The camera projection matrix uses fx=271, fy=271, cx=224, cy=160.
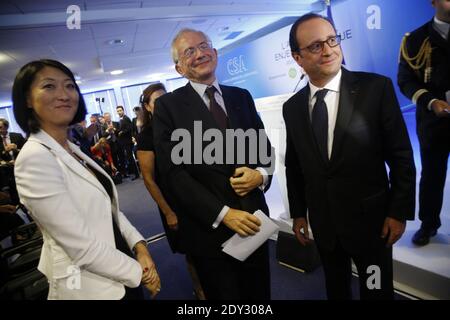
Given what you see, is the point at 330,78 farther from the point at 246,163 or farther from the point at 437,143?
the point at 437,143

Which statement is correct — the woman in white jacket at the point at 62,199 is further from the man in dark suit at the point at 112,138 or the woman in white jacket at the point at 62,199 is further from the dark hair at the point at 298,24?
the man in dark suit at the point at 112,138

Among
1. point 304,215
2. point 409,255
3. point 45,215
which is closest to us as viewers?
point 45,215

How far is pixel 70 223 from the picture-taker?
0.79 m

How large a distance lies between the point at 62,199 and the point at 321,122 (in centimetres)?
95

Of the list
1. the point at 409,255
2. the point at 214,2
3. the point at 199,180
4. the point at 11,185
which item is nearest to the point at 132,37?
the point at 214,2

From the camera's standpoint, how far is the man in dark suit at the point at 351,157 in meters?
1.01

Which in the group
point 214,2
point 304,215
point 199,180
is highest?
point 214,2

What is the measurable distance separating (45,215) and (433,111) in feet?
5.60

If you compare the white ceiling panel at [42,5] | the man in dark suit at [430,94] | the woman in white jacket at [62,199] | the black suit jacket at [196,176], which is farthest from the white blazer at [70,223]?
the white ceiling panel at [42,5]

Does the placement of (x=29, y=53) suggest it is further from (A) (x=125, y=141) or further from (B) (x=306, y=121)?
(B) (x=306, y=121)

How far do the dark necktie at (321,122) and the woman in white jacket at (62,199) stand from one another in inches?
32.6

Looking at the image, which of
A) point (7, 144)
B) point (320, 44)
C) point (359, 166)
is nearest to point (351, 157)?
point (359, 166)

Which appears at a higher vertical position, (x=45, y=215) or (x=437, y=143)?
(x=45, y=215)

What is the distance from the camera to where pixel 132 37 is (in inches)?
177
